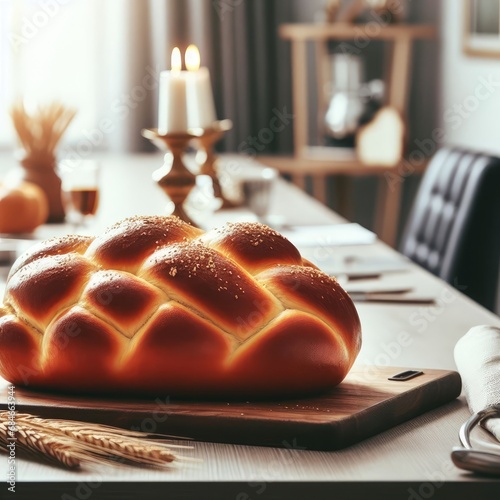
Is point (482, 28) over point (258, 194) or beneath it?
over

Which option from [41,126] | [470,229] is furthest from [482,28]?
[41,126]

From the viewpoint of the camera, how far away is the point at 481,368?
0.84 m

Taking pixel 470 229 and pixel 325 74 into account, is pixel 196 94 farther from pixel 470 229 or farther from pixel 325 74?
pixel 325 74

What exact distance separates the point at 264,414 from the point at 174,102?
846 mm

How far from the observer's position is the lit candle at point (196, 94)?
59.1 inches

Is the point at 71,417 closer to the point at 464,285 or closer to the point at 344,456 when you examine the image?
the point at 344,456

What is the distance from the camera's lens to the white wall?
3422 millimetres

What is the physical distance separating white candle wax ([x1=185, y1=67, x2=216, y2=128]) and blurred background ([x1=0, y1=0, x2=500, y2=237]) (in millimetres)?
2324

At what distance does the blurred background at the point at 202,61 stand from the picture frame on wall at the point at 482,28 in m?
0.18

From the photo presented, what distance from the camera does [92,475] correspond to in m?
0.64
